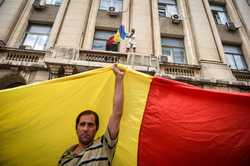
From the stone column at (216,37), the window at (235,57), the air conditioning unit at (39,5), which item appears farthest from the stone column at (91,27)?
the window at (235,57)

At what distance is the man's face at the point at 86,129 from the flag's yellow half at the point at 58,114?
2.28 feet

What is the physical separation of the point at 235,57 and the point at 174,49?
3455mm

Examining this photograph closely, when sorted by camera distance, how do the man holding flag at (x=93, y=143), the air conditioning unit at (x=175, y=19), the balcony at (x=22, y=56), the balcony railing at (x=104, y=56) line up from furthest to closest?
the air conditioning unit at (x=175, y=19), the balcony railing at (x=104, y=56), the balcony at (x=22, y=56), the man holding flag at (x=93, y=143)

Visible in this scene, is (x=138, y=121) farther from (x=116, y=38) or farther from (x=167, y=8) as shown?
(x=167, y=8)

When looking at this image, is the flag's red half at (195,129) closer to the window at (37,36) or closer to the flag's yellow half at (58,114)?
the flag's yellow half at (58,114)

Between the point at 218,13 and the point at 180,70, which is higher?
the point at 218,13

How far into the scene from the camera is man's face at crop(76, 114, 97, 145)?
7.70 ft

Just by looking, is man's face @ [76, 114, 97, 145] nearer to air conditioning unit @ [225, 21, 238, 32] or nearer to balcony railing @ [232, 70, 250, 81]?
balcony railing @ [232, 70, 250, 81]

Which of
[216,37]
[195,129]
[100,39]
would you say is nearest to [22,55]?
[100,39]

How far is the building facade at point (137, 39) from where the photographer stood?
793cm

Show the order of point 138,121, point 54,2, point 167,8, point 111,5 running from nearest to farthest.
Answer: point 138,121, point 54,2, point 111,5, point 167,8

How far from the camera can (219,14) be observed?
41.6 ft

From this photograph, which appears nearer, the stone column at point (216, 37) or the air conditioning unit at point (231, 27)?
the stone column at point (216, 37)

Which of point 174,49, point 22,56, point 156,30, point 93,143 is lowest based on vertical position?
point 93,143
